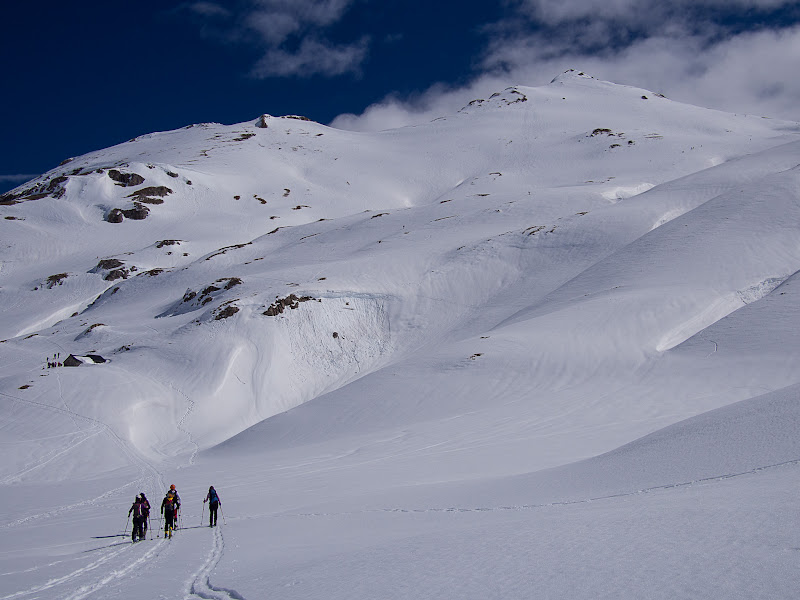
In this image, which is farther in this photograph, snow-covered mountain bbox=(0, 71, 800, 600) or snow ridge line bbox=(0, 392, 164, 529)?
snow ridge line bbox=(0, 392, 164, 529)

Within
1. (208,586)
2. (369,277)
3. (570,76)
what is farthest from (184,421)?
(570,76)

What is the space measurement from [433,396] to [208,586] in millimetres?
20018

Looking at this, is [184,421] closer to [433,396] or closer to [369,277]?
[433,396]

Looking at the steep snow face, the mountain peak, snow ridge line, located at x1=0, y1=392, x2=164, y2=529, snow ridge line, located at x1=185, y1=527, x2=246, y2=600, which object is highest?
the mountain peak

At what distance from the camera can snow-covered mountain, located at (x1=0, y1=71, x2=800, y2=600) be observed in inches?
283

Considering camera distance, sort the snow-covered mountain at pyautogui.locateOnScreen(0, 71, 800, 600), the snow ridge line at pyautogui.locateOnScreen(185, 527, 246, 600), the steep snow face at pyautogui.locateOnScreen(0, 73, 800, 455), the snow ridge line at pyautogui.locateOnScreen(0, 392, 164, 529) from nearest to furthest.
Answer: the snow ridge line at pyautogui.locateOnScreen(185, 527, 246, 600) → the snow-covered mountain at pyautogui.locateOnScreen(0, 71, 800, 600) → the snow ridge line at pyautogui.locateOnScreen(0, 392, 164, 529) → the steep snow face at pyautogui.locateOnScreen(0, 73, 800, 455)

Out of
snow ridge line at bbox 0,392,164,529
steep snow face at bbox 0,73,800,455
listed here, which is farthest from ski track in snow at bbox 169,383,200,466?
snow ridge line at bbox 0,392,164,529

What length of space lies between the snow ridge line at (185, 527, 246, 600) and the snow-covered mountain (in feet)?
0.24

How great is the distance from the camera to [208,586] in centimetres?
754

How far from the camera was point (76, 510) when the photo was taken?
17.7m

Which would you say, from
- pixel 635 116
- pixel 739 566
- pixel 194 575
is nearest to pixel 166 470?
pixel 194 575

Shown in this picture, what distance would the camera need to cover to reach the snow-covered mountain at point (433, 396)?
7184mm

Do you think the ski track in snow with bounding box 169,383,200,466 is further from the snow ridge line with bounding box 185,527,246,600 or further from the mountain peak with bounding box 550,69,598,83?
the mountain peak with bounding box 550,69,598,83

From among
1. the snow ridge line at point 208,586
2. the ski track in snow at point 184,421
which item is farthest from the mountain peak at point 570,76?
the snow ridge line at point 208,586
